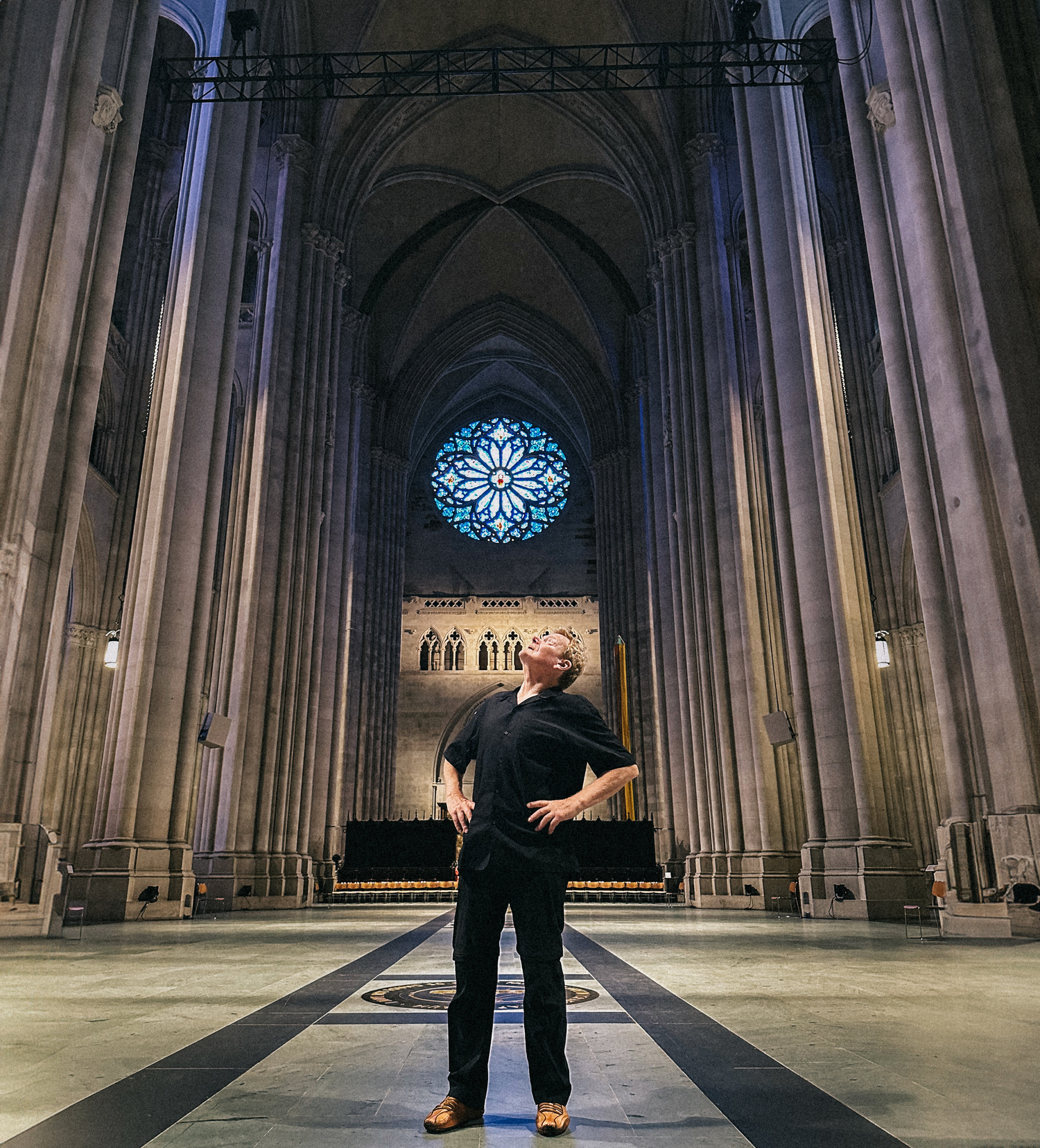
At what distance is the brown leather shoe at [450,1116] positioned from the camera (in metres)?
2.28

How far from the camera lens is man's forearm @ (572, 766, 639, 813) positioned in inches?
100.0

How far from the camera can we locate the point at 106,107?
33.9ft

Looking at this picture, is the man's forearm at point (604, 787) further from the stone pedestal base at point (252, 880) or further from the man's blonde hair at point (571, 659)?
the stone pedestal base at point (252, 880)

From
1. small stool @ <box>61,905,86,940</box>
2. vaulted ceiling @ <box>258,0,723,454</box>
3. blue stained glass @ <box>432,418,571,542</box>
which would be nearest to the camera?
small stool @ <box>61,905,86,940</box>

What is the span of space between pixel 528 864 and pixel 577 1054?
3.82 feet

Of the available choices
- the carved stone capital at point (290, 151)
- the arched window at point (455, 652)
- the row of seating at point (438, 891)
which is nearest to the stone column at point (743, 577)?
the row of seating at point (438, 891)

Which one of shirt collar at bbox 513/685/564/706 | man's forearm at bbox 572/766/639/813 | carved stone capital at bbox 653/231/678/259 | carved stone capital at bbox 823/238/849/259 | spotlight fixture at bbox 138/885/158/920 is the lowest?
spotlight fixture at bbox 138/885/158/920

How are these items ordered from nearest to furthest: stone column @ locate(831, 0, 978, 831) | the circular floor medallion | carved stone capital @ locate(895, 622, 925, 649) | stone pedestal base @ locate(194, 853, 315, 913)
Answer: the circular floor medallion < stone column @ locate(831, 0, 978, 831) < stone pedestal base @ locate(194, 853, 315, 913) < carved stone capital @ locate(895, 622, 925, 649)

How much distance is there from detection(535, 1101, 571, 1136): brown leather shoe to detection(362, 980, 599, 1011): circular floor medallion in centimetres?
208

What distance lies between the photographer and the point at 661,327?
22125 millimetres

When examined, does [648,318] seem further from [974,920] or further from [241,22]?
[974,920]

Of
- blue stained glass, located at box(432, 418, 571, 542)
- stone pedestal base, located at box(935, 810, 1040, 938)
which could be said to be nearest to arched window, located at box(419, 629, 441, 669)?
blue stained glass, located at box(432, 418, 571, 542)

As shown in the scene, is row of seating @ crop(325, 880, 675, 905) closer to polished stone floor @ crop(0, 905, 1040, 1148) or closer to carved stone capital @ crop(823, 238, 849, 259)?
carved stone capital @ crop(823, 238, 849, 259)

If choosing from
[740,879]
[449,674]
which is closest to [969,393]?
[740,879]
